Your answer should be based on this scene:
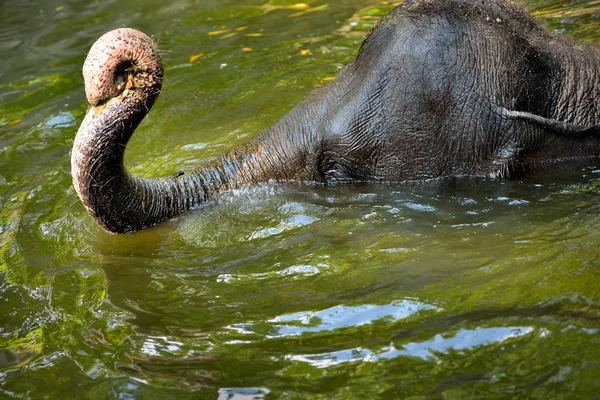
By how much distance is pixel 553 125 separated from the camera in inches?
222

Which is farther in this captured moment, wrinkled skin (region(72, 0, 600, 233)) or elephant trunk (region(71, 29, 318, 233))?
wrinkled skin (region(72, 0, 600, 233))

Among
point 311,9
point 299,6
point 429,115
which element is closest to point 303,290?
point 429,115

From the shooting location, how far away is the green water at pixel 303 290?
375 cm

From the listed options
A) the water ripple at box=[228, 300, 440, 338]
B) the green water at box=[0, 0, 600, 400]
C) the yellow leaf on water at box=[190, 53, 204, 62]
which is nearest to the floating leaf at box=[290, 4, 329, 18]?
the yellow leaf on water at box=[190, 53, 204, 62]

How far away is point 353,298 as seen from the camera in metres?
4.42

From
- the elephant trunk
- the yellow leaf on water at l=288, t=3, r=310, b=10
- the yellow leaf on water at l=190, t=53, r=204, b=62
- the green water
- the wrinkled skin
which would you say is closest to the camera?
the green water

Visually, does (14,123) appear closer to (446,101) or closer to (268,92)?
(268,92)

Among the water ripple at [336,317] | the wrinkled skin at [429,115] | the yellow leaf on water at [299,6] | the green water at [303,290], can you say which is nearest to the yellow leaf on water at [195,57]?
the yellow leaf on water at [299,6]

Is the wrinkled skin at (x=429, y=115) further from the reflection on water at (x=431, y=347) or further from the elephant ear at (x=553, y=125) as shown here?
the reflection on water at (x=431, y=347)

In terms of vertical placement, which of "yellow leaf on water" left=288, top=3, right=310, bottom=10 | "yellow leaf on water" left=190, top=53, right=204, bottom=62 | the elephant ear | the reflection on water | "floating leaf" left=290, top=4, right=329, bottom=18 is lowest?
the reflection on water

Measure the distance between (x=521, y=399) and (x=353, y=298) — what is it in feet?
4.16

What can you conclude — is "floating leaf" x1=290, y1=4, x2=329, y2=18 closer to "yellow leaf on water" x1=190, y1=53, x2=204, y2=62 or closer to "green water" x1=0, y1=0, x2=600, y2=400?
"yellow leaf on water" x1=190, y1=53, x2=204, y2=62

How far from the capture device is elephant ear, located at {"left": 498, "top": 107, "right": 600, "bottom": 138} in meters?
5.51

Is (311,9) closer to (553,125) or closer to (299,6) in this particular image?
(299,6)
